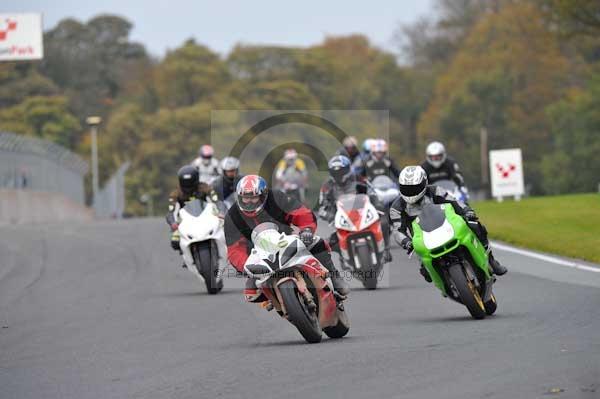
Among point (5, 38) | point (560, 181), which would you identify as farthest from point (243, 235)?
point (560, 181)

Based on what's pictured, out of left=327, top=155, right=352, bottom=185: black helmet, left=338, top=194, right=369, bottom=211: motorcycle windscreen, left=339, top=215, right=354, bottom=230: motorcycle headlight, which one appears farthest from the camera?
left=327, top=155, right=352, bottom=185: black helmet

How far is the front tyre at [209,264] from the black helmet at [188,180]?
1106mm

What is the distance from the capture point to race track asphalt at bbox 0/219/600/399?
29.1 feet

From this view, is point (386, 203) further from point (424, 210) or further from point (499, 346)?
point (499, 346)

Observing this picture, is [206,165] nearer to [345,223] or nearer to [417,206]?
[345,223]

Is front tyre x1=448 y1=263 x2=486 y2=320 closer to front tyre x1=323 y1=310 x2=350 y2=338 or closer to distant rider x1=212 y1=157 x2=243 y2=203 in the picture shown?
front tyre x1=323 y1=310 x2=350 y2=338

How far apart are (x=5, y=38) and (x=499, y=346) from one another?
173ft

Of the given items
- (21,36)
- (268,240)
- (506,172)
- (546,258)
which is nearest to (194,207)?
(546,258)

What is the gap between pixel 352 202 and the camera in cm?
1741

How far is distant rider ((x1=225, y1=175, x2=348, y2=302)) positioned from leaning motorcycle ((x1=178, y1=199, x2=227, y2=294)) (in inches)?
211

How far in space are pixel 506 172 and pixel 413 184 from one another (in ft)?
72.2

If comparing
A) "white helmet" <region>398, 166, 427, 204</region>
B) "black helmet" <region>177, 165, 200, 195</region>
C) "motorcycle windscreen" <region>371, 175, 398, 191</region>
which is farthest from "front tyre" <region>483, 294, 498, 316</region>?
"motorcycle windscreen" <region>371, 175, 398, 191</region>

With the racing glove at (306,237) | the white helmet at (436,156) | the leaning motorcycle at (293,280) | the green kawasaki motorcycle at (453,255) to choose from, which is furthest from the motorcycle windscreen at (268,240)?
the white helmet at (436,156)

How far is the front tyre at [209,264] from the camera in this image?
1739 cm
